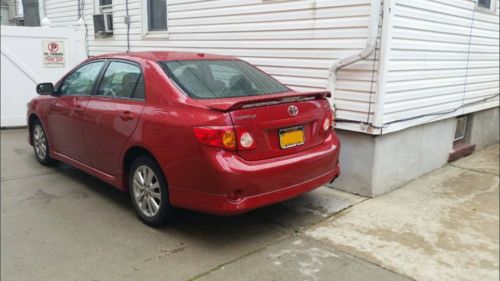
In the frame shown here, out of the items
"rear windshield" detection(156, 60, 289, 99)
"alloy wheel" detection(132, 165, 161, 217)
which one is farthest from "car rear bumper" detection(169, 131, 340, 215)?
"rear windshield" detection(156, 60, 289, 99)

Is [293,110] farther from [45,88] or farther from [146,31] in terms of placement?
[146,31]

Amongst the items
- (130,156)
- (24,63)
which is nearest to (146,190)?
(130,156)

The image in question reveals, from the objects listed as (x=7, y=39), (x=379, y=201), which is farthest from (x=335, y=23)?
(x=7, y=39)

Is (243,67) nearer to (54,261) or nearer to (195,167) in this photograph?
(195,167)

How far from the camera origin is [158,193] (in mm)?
3873

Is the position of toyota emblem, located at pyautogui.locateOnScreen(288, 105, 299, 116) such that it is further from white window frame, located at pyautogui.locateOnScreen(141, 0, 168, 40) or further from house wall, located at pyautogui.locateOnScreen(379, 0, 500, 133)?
white window frame, located at pyautogui.locateOnScreen(141, 0, 168, 40)

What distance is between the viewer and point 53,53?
14.7 feet

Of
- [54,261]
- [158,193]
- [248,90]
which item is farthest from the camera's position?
[248,90]

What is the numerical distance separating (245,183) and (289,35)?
250 cm

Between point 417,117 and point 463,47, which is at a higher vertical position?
point 463,47

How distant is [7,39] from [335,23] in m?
3.29

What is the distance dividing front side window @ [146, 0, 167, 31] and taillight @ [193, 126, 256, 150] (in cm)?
439

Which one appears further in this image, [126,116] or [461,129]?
[461,129]

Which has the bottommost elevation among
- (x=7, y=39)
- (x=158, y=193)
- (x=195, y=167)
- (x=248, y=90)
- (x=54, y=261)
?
(x=54, y=261)
